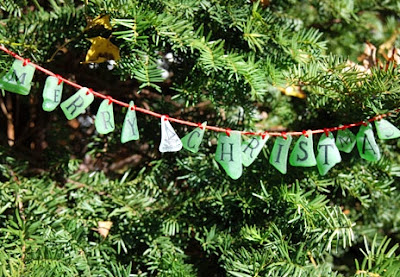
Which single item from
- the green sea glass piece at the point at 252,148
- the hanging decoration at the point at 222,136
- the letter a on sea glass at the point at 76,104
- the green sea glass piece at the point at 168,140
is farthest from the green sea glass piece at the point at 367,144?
the letter a on sea glass at the point at 76,104

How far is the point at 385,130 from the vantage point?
0.55m

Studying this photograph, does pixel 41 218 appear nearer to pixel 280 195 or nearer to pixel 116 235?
pixel 116 235

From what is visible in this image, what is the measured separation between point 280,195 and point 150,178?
8.0 inches

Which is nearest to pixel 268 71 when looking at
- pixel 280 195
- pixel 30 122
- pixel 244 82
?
pixel 244 82

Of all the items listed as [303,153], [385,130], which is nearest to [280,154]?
[303,153]

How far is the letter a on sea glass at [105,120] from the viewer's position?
52 centimetres

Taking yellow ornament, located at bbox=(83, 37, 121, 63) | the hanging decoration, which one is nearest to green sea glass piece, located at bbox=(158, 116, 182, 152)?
the hanging decoration

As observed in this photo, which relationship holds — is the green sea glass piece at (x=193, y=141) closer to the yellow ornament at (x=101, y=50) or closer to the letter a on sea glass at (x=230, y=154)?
the letter a on sea glass at (x=230, y=154)

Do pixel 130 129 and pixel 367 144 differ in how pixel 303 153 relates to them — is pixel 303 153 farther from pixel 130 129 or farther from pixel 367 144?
pixel 130 129

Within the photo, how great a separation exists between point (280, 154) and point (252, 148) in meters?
0.03

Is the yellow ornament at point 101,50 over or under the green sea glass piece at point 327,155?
over

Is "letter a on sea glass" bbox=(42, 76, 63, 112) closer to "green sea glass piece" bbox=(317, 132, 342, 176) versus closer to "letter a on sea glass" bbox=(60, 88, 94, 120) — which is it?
"letter a on sea glass" bbox=(60, 88, 94, 120)

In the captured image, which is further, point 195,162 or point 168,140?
point 195,162

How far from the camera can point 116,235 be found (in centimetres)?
61
